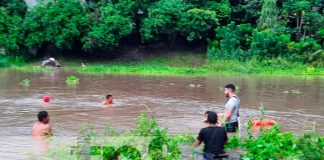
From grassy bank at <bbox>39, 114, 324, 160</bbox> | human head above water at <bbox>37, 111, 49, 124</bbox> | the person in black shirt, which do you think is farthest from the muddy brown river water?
the person in black shirt

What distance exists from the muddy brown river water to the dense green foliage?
177 inches

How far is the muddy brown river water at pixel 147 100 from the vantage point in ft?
44.5

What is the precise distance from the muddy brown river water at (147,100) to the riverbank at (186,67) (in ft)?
6.79

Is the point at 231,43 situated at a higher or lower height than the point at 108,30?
lower

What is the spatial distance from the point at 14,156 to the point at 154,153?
3.03 meters

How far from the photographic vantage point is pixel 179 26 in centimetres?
3186

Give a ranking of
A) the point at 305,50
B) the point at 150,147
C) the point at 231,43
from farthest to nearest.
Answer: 1. the point at 231,43
2. the point at 305,50
3. the point at 150,147

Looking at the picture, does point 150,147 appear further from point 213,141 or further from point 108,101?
point 108,101

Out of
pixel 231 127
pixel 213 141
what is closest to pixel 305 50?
pixel 231 127

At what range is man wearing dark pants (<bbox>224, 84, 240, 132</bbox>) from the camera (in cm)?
1122

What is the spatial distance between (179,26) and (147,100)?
14355 mm

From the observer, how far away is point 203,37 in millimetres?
33312

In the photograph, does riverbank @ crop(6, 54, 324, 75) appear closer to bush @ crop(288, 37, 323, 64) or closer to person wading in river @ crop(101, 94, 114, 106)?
bush @ crop(288, 37, 323, 64)

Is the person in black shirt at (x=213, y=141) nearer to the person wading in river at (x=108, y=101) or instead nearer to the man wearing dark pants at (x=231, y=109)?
the man wearing dark pants at (x=231, y=109)
